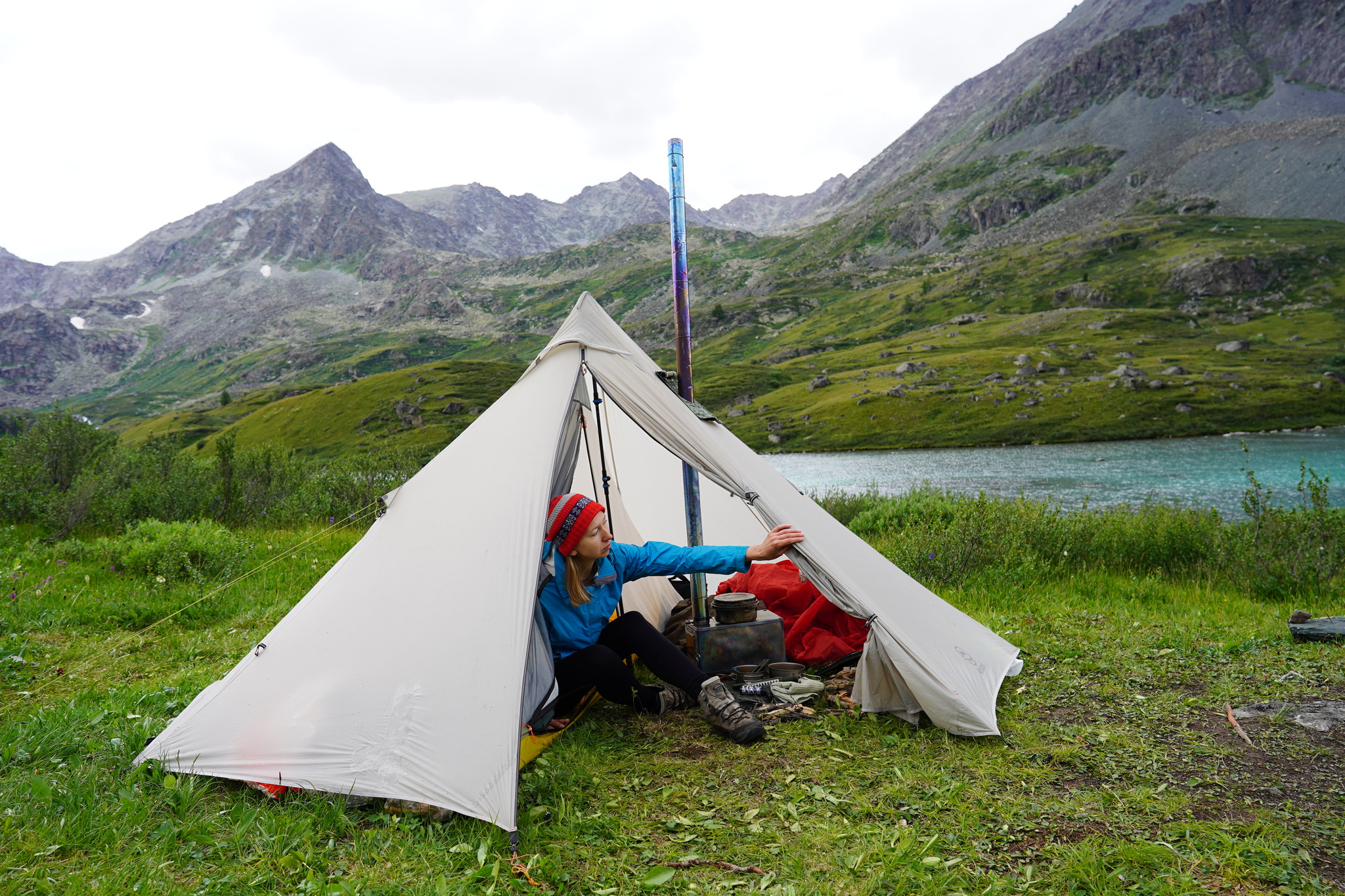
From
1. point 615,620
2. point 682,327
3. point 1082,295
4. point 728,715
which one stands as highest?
point 1082,295

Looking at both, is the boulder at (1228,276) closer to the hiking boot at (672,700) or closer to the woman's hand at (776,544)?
the woman's hand at (776,544)

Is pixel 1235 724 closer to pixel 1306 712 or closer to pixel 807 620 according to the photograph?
pixel 1306 712

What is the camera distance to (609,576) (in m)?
5.19

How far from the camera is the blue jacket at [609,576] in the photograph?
510 cm

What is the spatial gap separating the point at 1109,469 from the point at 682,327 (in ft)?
150

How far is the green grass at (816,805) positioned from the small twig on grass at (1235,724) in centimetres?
5

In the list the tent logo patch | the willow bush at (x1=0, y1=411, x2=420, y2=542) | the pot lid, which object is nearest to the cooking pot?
the pot lid

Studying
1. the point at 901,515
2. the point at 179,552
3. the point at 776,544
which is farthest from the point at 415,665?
the point at 901,515

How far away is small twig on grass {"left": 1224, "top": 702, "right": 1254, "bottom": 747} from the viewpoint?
14.1 feet

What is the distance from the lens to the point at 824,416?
7600 cm

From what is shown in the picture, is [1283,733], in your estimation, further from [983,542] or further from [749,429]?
[749,429]

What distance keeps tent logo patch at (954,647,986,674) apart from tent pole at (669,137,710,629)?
6.88 feet

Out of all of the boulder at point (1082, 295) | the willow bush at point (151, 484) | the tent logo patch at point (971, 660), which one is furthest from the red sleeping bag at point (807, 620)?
the boulder at point (1082, 295)

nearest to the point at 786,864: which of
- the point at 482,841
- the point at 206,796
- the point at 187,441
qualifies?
the point at 482,841
